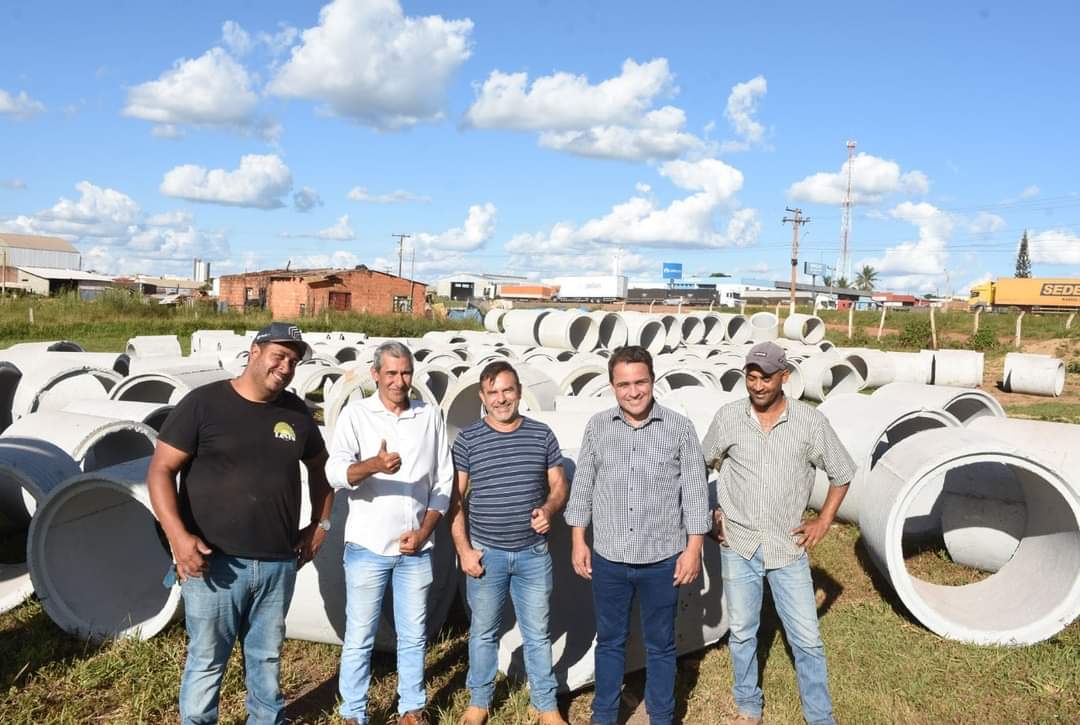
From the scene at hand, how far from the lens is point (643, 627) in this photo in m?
3.43

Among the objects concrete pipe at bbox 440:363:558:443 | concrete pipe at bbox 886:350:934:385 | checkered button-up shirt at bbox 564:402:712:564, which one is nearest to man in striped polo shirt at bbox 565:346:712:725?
checkered button-up shirt at bbox 564:402:712:564

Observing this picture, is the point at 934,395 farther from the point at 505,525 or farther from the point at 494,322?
the point at 494,322

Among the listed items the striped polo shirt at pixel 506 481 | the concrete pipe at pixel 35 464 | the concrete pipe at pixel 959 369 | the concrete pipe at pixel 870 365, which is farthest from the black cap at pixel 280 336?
the concrete pipe at pixel 959 369

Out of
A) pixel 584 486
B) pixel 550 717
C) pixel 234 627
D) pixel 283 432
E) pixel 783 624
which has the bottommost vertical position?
pixel 550 717

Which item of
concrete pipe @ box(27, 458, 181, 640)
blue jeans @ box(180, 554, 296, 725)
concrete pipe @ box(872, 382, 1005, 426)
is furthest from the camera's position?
concrete pipe @ box(872, 382, 1005, 426)

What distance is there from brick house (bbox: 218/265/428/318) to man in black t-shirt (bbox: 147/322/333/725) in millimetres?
33380

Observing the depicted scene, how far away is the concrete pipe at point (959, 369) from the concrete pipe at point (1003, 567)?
1314 centimetres

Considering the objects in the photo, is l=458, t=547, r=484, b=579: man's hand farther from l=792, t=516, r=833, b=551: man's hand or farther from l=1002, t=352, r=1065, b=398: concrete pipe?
l=1002, t=352, r=1065, b=398: concrete pipe

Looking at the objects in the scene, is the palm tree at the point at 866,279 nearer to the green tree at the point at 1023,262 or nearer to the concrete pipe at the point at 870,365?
the green tree at the point at 1023,262

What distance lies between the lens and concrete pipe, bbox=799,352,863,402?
48.0ft

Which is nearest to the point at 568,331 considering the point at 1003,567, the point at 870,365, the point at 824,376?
the point at 824,376

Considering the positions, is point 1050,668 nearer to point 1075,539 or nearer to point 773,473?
point 1075,539

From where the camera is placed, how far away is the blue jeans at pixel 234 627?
296 cm

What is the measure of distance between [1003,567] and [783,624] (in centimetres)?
290
